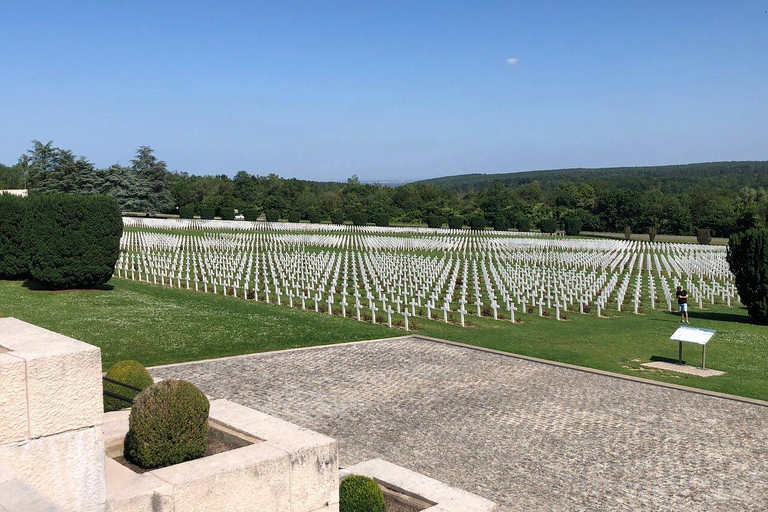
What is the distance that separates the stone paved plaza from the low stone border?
2.21 feet

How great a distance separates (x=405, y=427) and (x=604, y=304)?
622 inches

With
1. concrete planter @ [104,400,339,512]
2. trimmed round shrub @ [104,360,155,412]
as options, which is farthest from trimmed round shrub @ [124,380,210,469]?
trimmed round shrub @ [104,360,155,412]

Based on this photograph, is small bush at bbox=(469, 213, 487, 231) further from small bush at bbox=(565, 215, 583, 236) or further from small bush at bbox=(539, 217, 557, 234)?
small bush at bbox=(565, 215, 583, 236)

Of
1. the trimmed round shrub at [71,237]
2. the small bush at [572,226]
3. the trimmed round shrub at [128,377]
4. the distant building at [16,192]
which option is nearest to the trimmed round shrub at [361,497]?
the trimmed round shrub at [128,377]

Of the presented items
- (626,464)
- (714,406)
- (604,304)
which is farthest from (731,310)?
(626,464)

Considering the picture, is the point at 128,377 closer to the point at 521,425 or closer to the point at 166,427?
the point at 166,427

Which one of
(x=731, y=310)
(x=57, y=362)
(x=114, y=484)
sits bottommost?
(x=731, y=310)

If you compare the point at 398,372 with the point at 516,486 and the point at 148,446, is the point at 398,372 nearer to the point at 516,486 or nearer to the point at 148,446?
the point at 516,486

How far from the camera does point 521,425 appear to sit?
9680 millimetres

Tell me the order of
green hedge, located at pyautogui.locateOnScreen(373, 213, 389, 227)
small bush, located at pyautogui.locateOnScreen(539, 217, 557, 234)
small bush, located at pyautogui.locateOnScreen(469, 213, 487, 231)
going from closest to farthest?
small bush, located at pyautogui.locateOnScreen(539, 217, 557, 234), small bush, located at pyautogui.locateOnScreen(469, 213, 487, 231), green hedge, located at pyautogui.locateOnScreen(373, 213, 389, 227)

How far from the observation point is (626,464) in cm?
820

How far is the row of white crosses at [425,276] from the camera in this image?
73.4 feet

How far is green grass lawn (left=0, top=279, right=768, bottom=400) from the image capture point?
1431 cm

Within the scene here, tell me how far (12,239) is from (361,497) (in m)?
23.0
